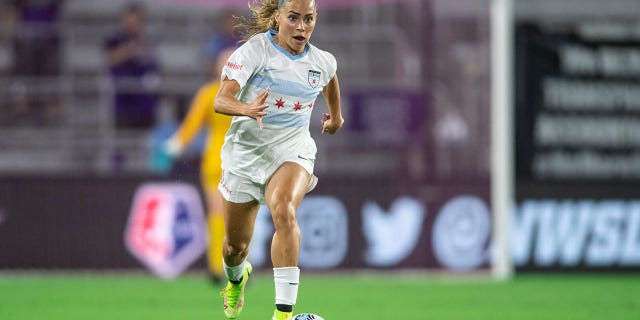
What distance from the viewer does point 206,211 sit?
14.2m

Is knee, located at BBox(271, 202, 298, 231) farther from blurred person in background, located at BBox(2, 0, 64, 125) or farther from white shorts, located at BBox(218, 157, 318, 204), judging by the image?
blurred person in background, located at BBox(2, 0, 64, 125)

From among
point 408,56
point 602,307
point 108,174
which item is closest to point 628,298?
point 602,307

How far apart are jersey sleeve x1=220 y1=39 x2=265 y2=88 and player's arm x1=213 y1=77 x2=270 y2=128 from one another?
1.4 inches

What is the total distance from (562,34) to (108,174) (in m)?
5.11

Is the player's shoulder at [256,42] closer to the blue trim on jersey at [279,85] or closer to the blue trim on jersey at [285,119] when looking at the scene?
the blue trim on jersey at [279,85]

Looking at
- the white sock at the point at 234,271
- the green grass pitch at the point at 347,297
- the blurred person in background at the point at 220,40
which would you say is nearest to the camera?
the white sock at the point at 234,271

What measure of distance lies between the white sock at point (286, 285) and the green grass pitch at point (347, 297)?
1.94m

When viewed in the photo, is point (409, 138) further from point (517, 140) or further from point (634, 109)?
point (634, 109)

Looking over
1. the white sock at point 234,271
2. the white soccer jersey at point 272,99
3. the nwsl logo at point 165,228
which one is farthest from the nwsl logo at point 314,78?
the nwsl logo at point 165,228

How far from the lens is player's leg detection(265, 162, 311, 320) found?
741cm

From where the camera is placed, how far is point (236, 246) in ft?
27.1

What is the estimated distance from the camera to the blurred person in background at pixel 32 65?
14461 millimetres

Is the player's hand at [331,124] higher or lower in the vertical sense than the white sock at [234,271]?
higher

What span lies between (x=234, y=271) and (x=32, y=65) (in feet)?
22.5
